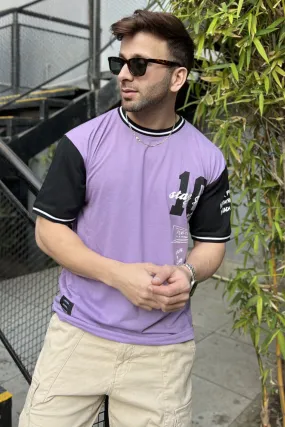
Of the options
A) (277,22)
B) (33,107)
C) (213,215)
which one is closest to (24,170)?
(213,215)

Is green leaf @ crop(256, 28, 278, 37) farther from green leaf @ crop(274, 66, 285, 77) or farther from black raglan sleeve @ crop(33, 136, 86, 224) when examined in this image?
black raglan sleeve @ crop(33, 136, 86, 224)

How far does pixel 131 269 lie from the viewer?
1297mm

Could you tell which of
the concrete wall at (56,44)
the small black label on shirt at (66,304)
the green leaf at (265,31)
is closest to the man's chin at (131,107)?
the small black label on shirt at (66,304)

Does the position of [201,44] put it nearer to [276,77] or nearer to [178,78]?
[276,77]

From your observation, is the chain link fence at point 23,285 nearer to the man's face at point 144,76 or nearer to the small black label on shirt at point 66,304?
the small black label on shirt at point 66,304

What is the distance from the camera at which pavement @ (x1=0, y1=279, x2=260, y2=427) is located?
2.80 metres

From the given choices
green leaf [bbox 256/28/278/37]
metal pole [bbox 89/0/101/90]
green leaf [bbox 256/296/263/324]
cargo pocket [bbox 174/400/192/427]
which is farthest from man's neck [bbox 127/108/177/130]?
metal pole [bbox 89/0/101/90]

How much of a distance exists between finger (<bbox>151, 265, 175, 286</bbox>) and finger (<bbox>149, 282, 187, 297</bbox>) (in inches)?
0.6

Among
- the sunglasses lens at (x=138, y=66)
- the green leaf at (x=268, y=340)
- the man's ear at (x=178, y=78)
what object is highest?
the sunglasses lens at (x=138, y=66)

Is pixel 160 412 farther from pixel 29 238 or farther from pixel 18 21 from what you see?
pixel 18 21

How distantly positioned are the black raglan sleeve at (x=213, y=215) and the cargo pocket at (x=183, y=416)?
586 mm

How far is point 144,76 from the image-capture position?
4.53 ft

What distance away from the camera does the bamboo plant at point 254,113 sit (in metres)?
1.95

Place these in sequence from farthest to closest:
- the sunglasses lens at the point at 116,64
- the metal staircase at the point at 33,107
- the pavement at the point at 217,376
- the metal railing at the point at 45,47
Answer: the metal railing at the point at 45,47 < the metal staircase at the point at 33,107 < the pavement at the point at 217,376 < the sunglasses lens at the point at 116,64
